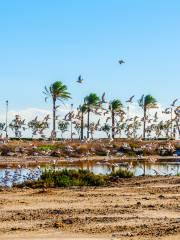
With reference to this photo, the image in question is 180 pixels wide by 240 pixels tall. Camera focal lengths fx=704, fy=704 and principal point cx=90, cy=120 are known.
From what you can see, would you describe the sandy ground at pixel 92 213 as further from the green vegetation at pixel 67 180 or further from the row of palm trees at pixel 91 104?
the row of palm trees at pixel 91 104

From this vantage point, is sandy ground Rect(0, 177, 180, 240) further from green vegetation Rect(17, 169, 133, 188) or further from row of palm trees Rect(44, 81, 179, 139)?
row of palm trees Rect(44, 81, 179, 139)

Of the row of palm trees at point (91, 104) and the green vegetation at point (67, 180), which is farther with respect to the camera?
the row of palm trees at point (91, 104)

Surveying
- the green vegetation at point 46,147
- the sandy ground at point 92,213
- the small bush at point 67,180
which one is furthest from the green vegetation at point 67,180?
the green vegetation at point 46,147

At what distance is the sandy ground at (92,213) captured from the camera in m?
15.2

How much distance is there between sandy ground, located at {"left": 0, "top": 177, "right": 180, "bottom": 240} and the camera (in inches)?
599

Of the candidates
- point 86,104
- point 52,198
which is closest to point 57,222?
point 52,198

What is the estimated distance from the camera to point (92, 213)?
737 inches

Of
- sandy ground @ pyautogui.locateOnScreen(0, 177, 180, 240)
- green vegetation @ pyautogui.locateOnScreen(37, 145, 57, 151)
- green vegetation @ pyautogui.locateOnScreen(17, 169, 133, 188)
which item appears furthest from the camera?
green vegetation @ pyautogui.locateOnScreen(37, 145, 57, 151)

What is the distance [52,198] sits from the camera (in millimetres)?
23219

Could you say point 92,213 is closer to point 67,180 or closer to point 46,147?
point 67,180

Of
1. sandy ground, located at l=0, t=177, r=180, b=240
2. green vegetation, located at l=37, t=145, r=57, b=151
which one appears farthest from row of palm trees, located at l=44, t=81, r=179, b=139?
sandy ground, located at l=0, t=177, r=180, b=240

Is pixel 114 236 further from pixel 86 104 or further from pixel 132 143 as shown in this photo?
pixel 86 104

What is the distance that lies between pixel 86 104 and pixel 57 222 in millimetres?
120466

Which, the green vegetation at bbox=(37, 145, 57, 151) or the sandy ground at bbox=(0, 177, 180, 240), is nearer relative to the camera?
the sandy ground at bbox=(0, 177, 180, 240)
